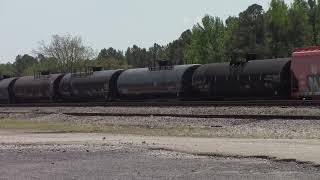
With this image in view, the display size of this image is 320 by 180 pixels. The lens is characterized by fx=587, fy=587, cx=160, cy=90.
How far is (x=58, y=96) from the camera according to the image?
163ft

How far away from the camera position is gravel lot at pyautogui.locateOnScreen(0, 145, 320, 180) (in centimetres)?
1138

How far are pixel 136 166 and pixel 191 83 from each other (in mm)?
25960

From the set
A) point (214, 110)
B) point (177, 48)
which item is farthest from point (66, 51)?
Answer: point (214, 110)

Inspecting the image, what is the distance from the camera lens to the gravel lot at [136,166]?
37.3 feet

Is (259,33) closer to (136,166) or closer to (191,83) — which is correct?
(191,83)

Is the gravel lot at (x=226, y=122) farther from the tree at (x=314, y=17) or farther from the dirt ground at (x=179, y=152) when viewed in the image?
the tree at (x=314, y=17)

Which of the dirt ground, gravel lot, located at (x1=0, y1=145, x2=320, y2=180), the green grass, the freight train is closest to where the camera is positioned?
gravel lot, located at (x1=0, y1=145, x2=320, y2=180)

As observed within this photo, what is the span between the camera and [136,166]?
42.6 ft

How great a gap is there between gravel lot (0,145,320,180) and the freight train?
17.6m

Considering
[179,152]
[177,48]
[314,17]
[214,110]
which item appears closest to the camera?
[179,152]

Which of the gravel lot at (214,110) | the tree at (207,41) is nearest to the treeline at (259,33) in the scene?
the tree at (207,41)

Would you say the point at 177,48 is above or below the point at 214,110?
above

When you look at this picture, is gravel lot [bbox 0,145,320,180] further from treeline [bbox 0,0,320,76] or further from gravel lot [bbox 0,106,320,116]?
treeline [bbox 0,0,320,76]

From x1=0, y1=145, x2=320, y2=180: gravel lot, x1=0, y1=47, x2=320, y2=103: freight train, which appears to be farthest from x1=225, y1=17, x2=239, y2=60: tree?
x1=0, y1=145, x2=320, y2=180: gravel lot
